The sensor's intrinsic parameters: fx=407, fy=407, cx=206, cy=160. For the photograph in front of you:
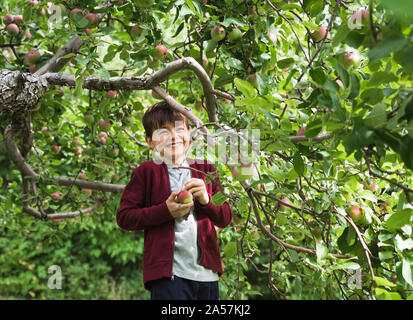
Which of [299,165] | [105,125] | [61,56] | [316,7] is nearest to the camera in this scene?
[299,165]

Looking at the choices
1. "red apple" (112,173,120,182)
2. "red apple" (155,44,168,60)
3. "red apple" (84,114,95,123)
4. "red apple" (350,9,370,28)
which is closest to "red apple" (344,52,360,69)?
"red apple" (350,9,370,28)

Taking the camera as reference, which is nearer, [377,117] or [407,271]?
[377,117]

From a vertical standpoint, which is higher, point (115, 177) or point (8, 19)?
point (8, 19)

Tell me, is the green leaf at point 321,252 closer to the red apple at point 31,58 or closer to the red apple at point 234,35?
the red apple at point 234,35

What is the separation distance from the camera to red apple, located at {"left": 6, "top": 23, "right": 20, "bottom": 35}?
1798 millimetres

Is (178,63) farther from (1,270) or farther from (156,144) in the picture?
(1,270)

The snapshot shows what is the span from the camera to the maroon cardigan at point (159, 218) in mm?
1157

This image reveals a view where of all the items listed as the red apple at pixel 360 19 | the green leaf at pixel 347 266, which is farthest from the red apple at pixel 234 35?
the green leaf at pixel 347 266

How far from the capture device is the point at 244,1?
1256mm

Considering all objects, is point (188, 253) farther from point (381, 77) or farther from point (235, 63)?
point (381, 77)

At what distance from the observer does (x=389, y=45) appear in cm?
54

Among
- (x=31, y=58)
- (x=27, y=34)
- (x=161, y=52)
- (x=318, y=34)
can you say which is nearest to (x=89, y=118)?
(x=31, y=58)

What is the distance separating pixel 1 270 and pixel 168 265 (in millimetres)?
4319

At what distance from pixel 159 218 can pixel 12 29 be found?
4.00ft
